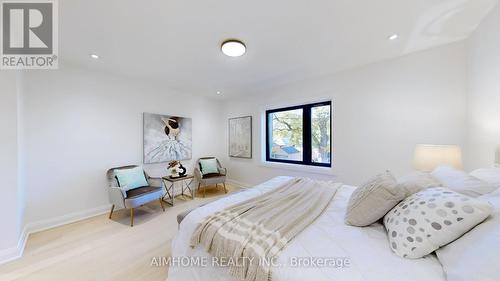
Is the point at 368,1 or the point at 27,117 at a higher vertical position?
the point at 368,1

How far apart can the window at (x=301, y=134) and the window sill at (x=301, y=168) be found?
5.9 inches

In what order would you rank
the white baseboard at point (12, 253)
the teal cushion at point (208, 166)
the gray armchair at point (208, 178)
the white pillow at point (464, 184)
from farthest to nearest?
1. the teal cushion at point (208, 166)
2. the gray armchair at point (208, 178)
3. the white baseboard at point (12, 253)
4. the white pillow at point (464, 184)

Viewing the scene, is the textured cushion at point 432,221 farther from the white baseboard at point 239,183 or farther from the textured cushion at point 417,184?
the white baseboard at point 239,183

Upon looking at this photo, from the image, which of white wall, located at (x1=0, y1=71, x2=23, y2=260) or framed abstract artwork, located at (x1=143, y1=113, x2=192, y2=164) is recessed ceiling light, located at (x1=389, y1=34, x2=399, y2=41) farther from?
white wall, located at (x1=0, y1=71, x2=23, y2=260)

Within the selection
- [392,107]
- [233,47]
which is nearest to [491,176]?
[392,107]

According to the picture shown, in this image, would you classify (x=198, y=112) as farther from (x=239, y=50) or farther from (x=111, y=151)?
(x=239, y=50)

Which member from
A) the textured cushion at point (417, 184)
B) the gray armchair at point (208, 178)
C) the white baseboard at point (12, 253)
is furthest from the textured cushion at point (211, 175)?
the textured cushion at point (417, 184)

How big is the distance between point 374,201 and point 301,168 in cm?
224

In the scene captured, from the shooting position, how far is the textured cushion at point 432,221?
815mm

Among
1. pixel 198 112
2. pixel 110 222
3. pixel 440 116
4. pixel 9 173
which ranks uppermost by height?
pixel 198 112

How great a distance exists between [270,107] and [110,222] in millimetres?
3448

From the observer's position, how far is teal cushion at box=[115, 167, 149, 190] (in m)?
2.68

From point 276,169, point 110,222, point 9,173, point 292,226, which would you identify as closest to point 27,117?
point 9,173

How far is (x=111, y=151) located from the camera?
3012 mm
